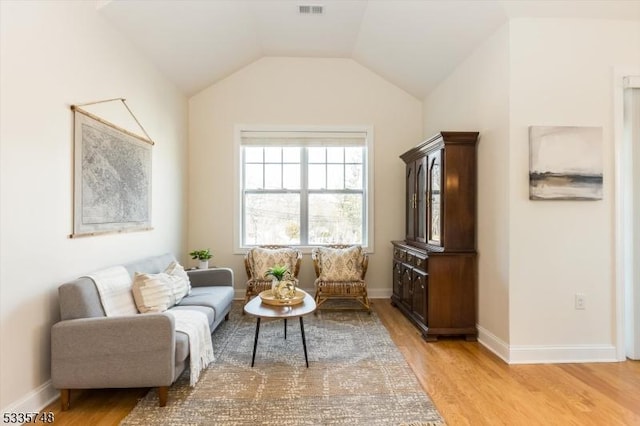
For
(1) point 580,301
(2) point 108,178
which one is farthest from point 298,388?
(1) point 580,301

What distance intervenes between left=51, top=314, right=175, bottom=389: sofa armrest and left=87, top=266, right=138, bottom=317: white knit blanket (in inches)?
10.3

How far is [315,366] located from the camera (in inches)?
109

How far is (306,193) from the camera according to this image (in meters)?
5.12

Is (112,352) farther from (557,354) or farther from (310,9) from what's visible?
(310,9)

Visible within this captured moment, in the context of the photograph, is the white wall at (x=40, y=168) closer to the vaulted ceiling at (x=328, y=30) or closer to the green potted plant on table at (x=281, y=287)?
the vaulted ceiling at (x=328, y=30)

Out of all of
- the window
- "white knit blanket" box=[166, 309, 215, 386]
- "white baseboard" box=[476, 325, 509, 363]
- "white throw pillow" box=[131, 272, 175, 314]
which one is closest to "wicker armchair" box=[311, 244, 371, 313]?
the window

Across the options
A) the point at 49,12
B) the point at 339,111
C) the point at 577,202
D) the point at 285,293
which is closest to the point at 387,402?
the point at 285,293

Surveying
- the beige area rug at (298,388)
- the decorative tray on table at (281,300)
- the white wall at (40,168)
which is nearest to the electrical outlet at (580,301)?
the beige area rug at (298,388)

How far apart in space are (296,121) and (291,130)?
15cm

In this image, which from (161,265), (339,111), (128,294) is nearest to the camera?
(128,294)

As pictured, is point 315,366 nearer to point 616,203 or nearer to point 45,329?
point 45,329

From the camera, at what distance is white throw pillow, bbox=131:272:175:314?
2648 mm

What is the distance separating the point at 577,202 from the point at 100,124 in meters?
4.00

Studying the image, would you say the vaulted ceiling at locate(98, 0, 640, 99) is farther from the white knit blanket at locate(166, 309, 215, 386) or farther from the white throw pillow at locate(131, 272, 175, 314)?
the white knit blanket at locate(166, 309, 215, 386)
